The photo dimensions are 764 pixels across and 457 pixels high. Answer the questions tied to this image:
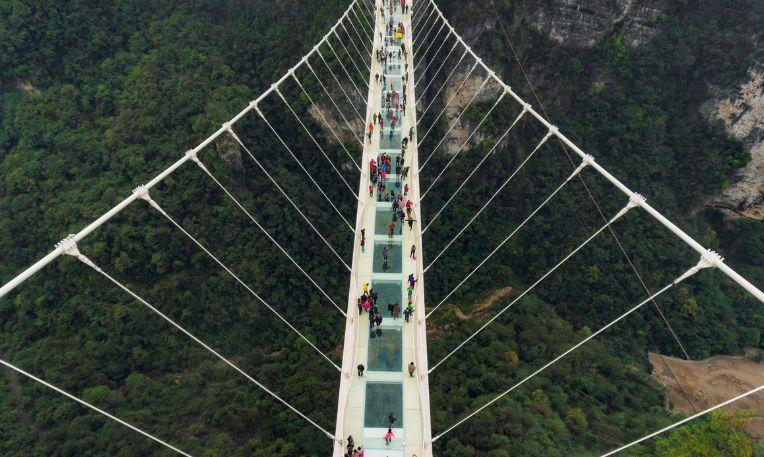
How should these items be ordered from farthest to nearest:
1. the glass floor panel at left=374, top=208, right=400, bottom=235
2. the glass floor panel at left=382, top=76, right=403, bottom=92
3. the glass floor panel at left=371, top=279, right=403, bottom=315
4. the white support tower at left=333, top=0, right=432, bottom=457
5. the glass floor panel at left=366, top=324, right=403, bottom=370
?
the glass floor panel at left=382, top=76, right=403, bottom=92 < the glass floor panel at left=374, top=208, right=400, bottom=235 < the glass floor panel at left=371, top=279, right=403, bottom=315 < the glass floor panel at left=366, top=324, right=403, bottom=370 < the white support tower at left=333, top=0, right=432, bottom=457

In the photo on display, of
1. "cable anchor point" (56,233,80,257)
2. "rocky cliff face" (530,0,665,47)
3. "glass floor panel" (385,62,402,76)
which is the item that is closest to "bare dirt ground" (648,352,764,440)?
"glass floor panel" (385,62,402,76)

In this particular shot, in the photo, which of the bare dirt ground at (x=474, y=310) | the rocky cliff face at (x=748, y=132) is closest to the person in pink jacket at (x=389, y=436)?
the bare dirt ground at (x=474, y=310)

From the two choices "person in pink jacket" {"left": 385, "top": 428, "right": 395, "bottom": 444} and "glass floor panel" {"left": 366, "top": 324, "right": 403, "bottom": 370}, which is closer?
"person in pink jacket" {"left": 385, "top": 428, "right": 395, "bottom": 444}

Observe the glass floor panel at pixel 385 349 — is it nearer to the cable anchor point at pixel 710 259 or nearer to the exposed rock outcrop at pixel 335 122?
the cable anchor point at pixel 710 259

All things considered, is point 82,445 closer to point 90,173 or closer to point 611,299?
point 90,173

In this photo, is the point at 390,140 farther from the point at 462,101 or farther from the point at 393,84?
the point at 462,101

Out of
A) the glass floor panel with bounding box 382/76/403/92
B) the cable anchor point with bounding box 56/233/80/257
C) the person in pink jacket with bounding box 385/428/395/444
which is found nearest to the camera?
the cable anchor point with bounding box 56/233/80/257

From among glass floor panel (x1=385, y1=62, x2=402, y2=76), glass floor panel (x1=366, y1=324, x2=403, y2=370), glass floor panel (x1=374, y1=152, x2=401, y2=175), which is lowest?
glass floor panel (x1=366, y1=324, x2=403, y2=370)

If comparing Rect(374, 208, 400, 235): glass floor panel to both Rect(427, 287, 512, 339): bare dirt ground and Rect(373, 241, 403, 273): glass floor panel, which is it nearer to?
Rect(373, 241, 403, 273): glass floor panel
